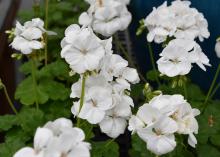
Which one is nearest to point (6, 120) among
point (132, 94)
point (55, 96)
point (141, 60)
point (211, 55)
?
point (55, 96)

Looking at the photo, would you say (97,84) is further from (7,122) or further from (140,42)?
(140,42)

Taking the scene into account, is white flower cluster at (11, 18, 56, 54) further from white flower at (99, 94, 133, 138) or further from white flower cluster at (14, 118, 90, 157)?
white flower cluster at (14, 118, 90, 157)

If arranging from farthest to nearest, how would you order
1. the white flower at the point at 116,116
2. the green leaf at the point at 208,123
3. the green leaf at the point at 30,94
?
the green leaf at the point at 30,94
the green leaf at the point at 208,123
the white flower at the point at 116,116

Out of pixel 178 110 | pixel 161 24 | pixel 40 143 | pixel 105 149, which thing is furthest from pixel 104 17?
pixel 40 143

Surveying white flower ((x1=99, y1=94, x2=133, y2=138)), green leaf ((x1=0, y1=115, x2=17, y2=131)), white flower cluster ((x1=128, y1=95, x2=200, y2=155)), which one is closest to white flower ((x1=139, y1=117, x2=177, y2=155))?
white flower cluster ((x1=128, y1=95, x2=200, y2=155))

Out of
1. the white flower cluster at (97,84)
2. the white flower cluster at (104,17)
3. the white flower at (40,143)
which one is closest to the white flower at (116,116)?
the white flower cluster at (97,84)

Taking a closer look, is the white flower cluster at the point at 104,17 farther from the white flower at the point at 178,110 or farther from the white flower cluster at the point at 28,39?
the white flower at the point at 178,110

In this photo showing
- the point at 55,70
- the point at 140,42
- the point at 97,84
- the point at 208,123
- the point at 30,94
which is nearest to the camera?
the point at 97,84
